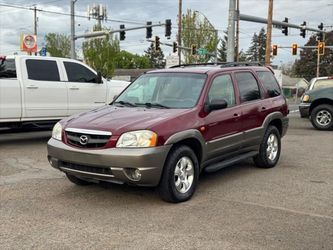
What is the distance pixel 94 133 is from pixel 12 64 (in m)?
5.22

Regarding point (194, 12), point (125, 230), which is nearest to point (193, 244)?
point (125, 230)

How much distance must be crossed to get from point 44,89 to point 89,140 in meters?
5.03

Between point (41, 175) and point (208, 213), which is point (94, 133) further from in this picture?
point (41, 175)

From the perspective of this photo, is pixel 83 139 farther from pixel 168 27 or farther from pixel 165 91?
pixel 168 27

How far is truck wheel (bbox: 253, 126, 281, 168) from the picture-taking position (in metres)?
7.98

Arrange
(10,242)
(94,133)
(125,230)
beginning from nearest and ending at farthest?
(10,242)
(125,230)
(94,133)

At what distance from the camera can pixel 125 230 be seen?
4.87 metres

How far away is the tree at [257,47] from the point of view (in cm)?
10731

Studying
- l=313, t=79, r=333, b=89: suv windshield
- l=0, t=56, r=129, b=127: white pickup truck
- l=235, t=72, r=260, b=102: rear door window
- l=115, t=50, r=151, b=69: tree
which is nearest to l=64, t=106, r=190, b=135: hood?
l=235, t=72, r=260, b=102: rear door window

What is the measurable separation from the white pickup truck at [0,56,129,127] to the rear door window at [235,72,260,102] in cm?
460

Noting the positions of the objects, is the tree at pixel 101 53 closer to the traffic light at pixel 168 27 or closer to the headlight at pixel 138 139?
the traffic light at pixel 168 27

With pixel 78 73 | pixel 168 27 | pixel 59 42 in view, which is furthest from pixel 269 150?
pixel 59 42

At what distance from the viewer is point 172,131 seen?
226 inches

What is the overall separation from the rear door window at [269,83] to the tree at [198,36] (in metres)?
38.0
